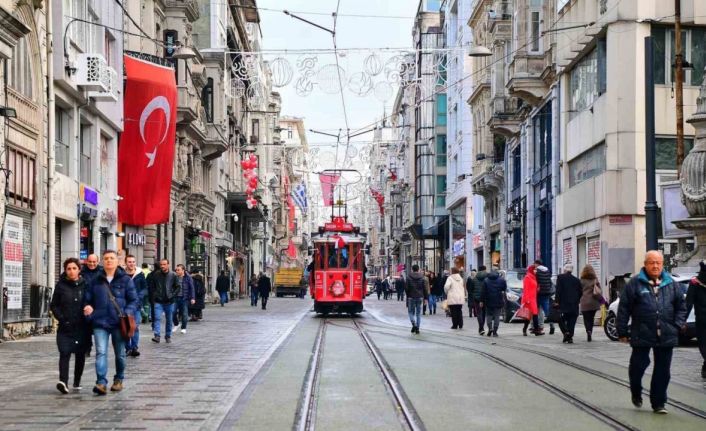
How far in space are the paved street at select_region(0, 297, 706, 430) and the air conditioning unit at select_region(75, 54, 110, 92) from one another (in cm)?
793

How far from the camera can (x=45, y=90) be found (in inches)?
1039

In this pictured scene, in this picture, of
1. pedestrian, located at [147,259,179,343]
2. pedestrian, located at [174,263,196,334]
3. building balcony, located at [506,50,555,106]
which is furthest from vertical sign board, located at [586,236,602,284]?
pedestrian, located at [147,259,179,343]

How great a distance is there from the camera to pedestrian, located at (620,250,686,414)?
11516mm

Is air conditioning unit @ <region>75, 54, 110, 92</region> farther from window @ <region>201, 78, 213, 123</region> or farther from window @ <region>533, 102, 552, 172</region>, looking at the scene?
window @ <region>201, 78, 213, 123</region>

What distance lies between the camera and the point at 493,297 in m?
→ 25.8

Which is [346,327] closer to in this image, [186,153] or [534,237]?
[534,237]

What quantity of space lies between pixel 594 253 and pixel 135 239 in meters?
15.8

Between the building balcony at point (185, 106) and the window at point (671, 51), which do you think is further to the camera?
the building balcony at point (185, 106)

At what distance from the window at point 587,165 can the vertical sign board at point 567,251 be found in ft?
6.82

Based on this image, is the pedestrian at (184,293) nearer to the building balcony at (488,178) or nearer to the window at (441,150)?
the building balcony at (488,178)

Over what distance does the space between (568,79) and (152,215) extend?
15456 millimetres

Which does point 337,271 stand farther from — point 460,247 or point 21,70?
point 460,247

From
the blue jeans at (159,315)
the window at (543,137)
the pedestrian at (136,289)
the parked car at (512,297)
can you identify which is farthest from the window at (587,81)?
the blue jeans at (159,315)

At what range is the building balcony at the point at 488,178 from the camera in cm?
5669
